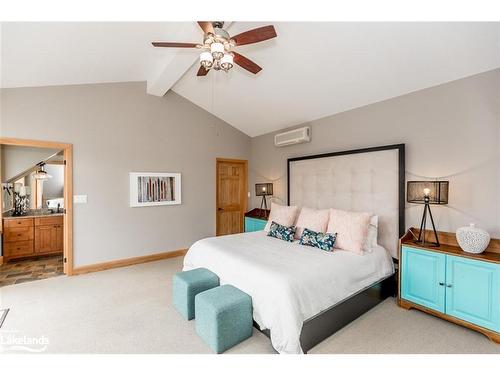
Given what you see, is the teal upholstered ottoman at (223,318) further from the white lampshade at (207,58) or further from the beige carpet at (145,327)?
the white lampshade at (207,58)

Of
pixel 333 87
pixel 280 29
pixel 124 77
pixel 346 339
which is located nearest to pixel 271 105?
pixel 333 87

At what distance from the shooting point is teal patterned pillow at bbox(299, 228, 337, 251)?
2793mm

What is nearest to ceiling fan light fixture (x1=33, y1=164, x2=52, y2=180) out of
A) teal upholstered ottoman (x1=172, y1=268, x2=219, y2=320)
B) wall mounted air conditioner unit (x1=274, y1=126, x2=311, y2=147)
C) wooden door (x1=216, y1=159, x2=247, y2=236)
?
wooden door (x1=216, y1=159, x2=247, y2=236)

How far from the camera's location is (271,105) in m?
4.16

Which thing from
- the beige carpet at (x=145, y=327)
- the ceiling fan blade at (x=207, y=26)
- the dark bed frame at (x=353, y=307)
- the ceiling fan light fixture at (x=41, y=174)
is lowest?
the beige carpet at (x=145, y=327)

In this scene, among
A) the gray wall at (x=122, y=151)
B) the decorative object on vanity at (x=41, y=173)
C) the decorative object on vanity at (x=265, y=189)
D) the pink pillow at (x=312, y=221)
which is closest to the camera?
the pink pillow at (x=312, y=221)

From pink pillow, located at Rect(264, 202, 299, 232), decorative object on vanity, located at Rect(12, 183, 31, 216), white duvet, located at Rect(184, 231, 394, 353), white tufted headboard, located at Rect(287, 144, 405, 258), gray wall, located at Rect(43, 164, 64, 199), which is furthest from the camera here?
gray wall, located at Rect(43, 164, 64, 199)

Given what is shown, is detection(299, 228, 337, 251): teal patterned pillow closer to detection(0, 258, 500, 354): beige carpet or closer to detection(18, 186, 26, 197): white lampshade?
detection(0, 258, 500, 354): beige carpet

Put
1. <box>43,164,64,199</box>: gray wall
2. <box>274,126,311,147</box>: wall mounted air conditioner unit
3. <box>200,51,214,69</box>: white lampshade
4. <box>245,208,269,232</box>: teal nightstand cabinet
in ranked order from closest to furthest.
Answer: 1. <box>200,51,214,69</box>: white lampshade
2. <box>274,126,311,147</box>: wall mounted air conditioner unit
3. <box>245,208,269,232</box>: teal nightstand cabinet
4. <box>43,164,64,199</box>: gray wall

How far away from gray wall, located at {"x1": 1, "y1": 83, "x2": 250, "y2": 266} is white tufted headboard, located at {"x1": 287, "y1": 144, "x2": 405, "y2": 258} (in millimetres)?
2146

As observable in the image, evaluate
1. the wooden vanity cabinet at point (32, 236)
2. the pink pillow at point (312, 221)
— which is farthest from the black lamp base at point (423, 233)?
the wooden vanity cabinet at point (32, 236)

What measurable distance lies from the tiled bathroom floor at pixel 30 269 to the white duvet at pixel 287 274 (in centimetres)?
247

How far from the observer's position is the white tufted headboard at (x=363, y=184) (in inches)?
120

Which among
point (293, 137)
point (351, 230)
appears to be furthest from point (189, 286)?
point (293, 137)
